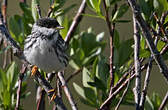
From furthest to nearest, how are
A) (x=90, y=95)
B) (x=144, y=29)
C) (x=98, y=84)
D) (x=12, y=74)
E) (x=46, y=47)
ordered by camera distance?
(x=46, y=47), (x=12, y=74), (x=90, y=95), (x=98, y=84), (x=144, y=29)

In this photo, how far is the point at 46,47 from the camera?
360 centimetres

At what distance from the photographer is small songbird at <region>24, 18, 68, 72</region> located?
352cm

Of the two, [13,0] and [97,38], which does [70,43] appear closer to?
[97,38]

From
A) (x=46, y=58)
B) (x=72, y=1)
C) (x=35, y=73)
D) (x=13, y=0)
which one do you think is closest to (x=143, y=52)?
(x=35, y=73)

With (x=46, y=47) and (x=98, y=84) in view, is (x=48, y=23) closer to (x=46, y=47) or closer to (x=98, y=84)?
(x=46, y=47)

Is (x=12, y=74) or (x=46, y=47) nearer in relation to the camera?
(x=12, y=74)

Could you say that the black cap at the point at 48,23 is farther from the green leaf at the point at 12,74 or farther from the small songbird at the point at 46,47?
the green leaf at the point at 12,74

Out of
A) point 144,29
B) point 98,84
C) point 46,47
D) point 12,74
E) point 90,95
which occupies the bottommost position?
point 90,95

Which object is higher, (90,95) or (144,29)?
(144,29)

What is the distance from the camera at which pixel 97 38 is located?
4047 millimetres

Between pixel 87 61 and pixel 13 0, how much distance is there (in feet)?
16.4

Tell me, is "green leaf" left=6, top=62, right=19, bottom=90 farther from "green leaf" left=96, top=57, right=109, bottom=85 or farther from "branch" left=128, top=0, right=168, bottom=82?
"branch" left=128, top=0, right=168, bottom=82

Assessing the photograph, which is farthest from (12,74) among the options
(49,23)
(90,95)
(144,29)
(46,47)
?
(144,29)

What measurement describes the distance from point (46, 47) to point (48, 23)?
9.1 inches
